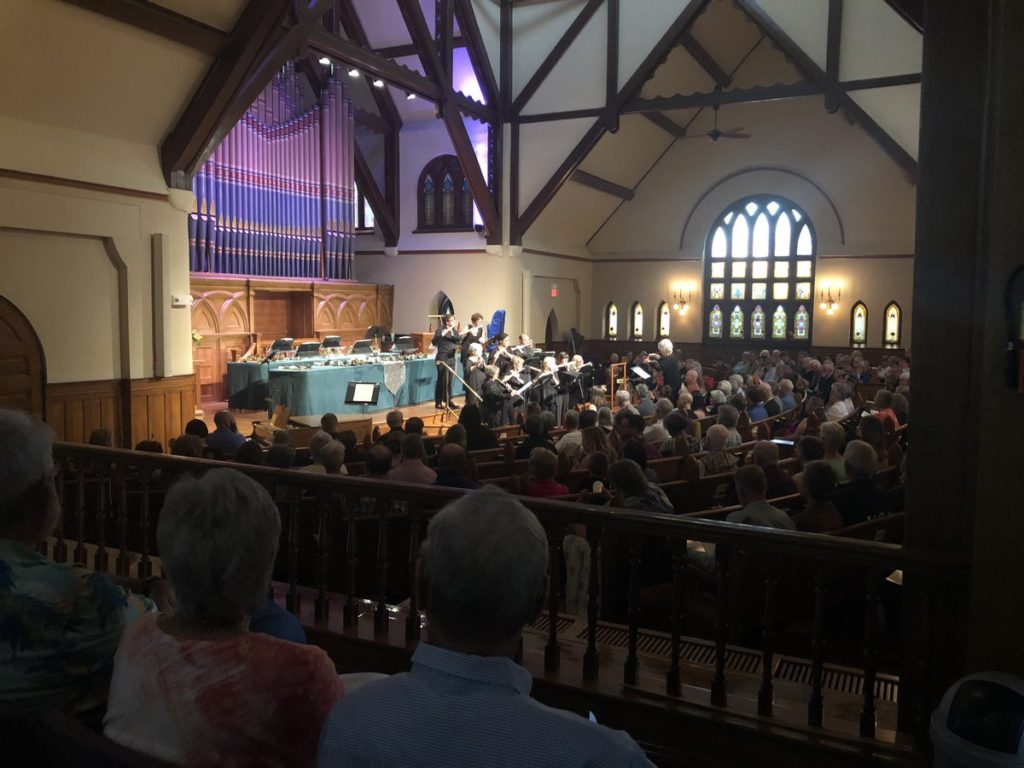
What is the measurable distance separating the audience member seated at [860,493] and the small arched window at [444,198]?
12.0 metres

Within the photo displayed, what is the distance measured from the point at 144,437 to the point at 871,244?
44.2 ft

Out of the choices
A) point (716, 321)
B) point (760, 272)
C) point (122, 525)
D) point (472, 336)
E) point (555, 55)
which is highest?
point (555, 55)

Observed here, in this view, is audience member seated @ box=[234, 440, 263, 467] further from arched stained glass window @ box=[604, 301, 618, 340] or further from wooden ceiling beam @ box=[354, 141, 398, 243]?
arched stained glass window @ box=[604, 301, 618, 340]

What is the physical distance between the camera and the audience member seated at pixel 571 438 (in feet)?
20.1

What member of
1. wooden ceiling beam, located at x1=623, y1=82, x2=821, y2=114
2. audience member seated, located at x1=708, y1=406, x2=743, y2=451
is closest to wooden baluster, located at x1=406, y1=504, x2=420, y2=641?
audience member seated, located at x1=708, y1=406, x2=743, y2=451

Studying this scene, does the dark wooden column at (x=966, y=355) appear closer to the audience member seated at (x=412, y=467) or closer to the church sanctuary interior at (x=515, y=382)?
the church sanctuary interior at (x=515, y=382)

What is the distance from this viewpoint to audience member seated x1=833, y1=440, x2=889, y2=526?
12.9ft

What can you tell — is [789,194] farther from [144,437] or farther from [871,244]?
[144,437]

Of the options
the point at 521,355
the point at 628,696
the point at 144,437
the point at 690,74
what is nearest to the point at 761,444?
the point at 628,696

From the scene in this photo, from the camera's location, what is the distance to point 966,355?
2480 millimetres

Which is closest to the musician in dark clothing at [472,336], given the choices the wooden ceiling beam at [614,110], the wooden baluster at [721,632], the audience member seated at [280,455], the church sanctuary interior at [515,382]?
A: the church sanctuary interior at [515,382]

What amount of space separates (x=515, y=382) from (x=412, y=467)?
21.6 feet

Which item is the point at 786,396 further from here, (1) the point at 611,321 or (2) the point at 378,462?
(1) the point at 611,321

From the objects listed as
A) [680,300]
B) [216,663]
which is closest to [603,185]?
[680,300]
